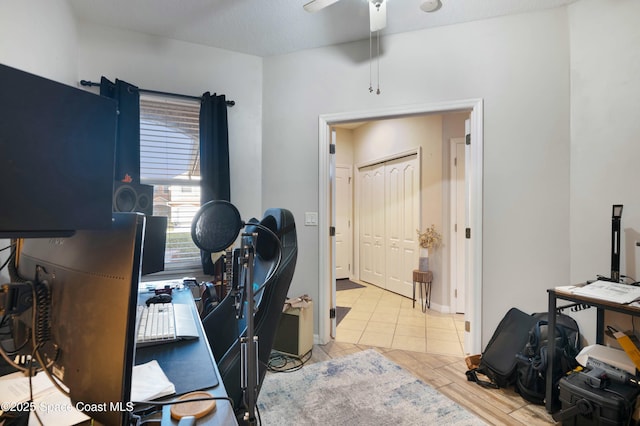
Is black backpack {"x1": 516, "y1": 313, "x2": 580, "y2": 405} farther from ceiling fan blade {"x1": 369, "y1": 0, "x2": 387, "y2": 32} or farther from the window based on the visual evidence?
the window

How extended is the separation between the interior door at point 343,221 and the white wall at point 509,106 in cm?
277

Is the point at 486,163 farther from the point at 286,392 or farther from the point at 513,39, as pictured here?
the point at 286,392

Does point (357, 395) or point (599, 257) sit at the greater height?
point (599, 257)

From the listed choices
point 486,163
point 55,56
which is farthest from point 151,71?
point 486,163

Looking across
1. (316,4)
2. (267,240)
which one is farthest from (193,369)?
(316,4)

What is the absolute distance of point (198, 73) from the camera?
285cm

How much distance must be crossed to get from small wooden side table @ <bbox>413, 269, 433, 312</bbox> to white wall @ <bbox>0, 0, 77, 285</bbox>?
143 inches

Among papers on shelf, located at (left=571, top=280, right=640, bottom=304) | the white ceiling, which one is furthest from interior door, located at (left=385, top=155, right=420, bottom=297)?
papers on shelf, located at (left=571, top=280, right=640, bottom=304)

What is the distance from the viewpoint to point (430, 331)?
310 centimetres

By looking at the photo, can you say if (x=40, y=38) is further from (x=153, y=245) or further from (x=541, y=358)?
(x=541, y=358)

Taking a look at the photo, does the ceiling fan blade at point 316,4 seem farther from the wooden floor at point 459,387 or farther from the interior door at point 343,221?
the interior door at point 343,221

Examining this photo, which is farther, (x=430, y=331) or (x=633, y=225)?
(x=430, y=331)

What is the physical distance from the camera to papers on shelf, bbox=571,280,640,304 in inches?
62.0

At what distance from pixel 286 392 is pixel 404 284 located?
8.97 feet
